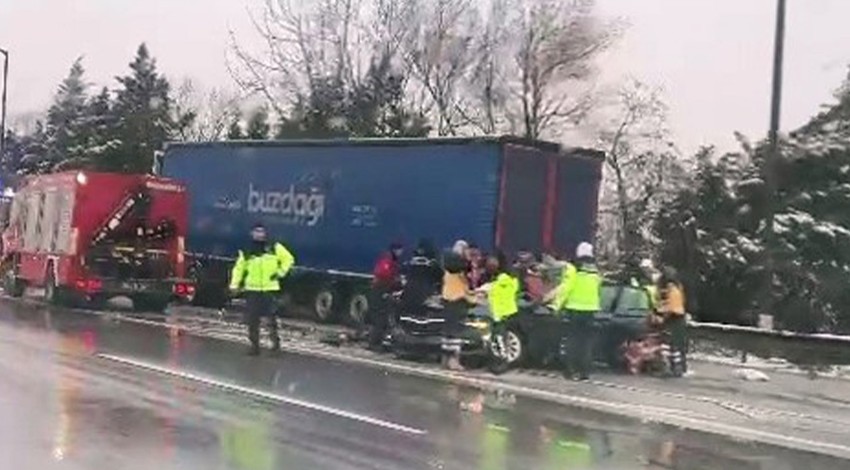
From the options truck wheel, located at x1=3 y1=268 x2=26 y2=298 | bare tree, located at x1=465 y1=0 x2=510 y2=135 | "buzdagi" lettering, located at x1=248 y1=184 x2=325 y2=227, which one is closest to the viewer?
"buzdagi" lettering, located at x1=248 y1=184 x2=325 y2=227

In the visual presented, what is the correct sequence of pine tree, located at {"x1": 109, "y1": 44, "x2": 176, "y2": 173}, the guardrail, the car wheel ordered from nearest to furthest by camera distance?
the car wheel
the guardrail
pine tree, located at {"x1": 109, "y1": 44, "x2": 176, "y2": 173}

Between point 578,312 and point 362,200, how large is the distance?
9390 millimetres

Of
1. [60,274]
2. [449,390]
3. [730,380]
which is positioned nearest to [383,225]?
[60,274]

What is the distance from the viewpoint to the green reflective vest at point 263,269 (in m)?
19.2

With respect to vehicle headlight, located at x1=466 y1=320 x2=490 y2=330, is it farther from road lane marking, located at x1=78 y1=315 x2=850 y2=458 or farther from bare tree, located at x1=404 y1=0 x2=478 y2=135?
bare tree, located at x1=404 y1=0 x2=478 y2=135

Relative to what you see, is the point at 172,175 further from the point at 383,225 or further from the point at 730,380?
the point at 730,380

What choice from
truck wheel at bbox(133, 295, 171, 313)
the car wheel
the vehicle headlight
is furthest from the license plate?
the car wheel

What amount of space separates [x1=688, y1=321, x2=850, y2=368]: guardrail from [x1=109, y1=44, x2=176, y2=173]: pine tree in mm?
39378

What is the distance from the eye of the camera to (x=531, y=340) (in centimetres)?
1931

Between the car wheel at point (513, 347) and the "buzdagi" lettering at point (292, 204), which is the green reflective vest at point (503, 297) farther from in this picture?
the "buzdagi" lettering at point (292, 204)

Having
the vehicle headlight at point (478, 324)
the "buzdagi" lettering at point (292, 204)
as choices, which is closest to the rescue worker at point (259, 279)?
the vehicle headlight at point (478, 324)

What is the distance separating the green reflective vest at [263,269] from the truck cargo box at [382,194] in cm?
485

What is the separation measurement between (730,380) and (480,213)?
5715 millimetres

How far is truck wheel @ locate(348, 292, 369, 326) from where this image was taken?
2611 centimetres
